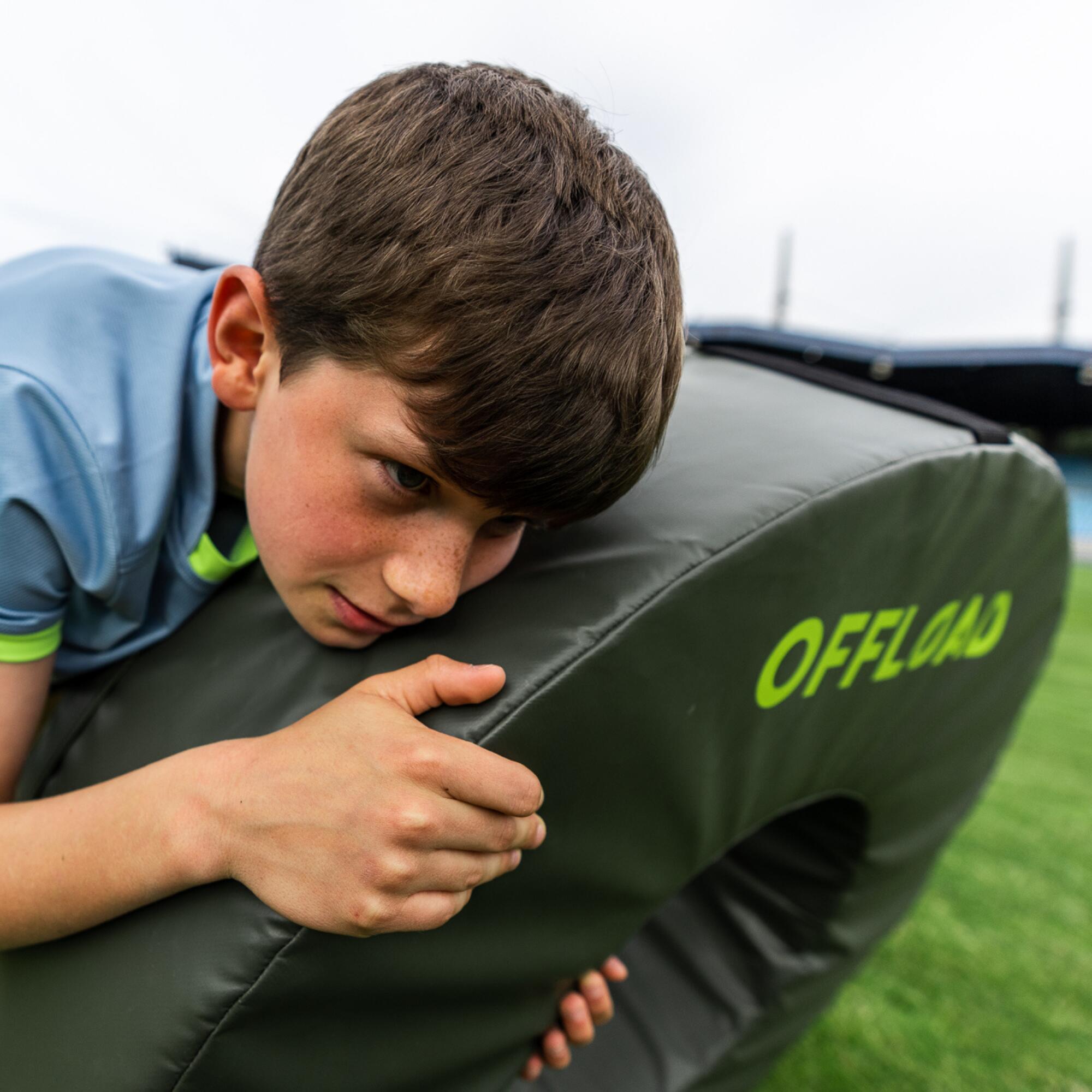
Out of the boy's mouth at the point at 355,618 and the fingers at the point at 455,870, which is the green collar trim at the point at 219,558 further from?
the fingers at the point at 455,870

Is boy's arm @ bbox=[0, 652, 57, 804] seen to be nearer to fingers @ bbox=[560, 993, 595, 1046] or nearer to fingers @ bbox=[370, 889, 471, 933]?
fingers @ bbox=[370, 889, 471, 933]

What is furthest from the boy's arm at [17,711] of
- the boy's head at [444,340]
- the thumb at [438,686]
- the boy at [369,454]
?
the thumb at [438,686]

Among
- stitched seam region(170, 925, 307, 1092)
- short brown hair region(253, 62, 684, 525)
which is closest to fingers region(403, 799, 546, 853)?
stitched seam region(170, 925, 307, 1092)

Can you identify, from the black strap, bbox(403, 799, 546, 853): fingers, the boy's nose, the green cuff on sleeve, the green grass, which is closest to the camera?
bbox(403, 799, 546, 853): fingers

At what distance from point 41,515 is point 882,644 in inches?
35.4

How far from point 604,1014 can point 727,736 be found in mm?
460

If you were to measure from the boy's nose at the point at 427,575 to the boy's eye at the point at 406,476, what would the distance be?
5 cm

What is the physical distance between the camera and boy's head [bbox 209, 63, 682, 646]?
64cm

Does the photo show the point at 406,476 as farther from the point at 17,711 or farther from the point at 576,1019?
the point at 576,1019

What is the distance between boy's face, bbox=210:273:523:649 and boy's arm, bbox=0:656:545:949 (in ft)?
0.30

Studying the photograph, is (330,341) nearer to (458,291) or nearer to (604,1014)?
(458,291)

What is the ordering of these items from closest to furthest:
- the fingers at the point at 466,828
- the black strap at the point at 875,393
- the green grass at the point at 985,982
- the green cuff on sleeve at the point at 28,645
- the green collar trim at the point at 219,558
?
the fingers at the point at 466,828 → the green cuff on sleeve at the point at 28,645 → the green collar trim at the point at 219,558 → the black strap at the point at 875,393 → the green grass at the point at 985,982

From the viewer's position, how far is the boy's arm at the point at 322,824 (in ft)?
1.90

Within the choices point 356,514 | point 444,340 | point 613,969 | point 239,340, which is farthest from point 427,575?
point 613,969
